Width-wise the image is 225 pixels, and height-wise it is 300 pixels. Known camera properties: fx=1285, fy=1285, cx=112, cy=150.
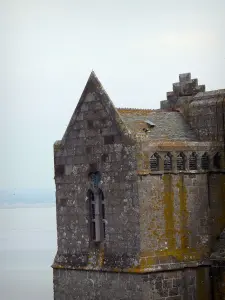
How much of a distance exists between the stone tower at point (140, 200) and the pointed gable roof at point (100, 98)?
3 centimetres

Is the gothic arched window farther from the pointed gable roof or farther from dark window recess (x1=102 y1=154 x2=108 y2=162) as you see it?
the pointed gable roof

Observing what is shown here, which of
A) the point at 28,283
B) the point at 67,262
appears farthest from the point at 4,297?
the point at 67,262

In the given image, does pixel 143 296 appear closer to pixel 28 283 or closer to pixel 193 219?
pixel 193 219

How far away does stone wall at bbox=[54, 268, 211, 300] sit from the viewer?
32.7 m

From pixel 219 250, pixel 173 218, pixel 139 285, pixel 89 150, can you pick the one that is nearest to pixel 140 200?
pixel 173 218

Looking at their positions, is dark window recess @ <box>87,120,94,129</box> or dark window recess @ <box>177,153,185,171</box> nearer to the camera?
dark window recess @ <box>177,153,185,171</box>

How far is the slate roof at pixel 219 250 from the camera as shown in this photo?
1318 inches

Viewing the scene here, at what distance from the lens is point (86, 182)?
34.4 metres

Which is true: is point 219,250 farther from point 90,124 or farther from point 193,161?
point 90,124

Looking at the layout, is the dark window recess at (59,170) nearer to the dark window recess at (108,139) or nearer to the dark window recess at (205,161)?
the dark window recess at (108,139)

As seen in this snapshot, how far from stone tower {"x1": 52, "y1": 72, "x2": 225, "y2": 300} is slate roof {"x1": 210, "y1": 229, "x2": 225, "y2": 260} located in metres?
0.04

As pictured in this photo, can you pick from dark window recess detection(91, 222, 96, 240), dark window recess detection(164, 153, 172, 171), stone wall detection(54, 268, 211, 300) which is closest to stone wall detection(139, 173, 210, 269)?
dark window recess detection(164, 153, 172, 171)

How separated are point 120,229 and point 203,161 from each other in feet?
9.65

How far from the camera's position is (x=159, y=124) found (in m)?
34.8
